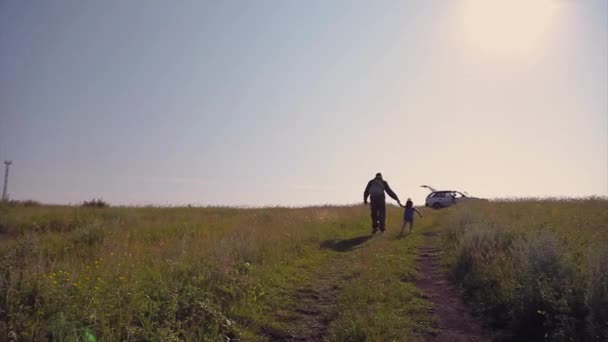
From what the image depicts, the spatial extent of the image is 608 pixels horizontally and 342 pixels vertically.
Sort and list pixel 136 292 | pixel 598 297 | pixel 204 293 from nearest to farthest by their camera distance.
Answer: pixel 598 297 < pixel 136 292 < pixel 204 293

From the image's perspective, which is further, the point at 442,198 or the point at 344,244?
the point at 442,198

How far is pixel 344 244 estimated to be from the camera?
11.6 metres

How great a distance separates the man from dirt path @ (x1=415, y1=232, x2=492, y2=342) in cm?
491

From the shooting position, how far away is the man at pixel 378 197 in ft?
46.6

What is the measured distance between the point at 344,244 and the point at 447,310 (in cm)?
570

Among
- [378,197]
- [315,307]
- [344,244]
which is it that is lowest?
[315,307]

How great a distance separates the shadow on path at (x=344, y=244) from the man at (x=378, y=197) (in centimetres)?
171

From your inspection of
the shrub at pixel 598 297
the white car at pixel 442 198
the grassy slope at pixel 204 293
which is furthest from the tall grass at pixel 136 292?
the white car at pixel 442 198

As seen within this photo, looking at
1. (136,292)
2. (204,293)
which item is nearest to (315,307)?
(204,293)

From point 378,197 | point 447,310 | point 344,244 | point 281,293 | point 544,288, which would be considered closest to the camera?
point 544,288

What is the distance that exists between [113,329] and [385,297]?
12.7 ft

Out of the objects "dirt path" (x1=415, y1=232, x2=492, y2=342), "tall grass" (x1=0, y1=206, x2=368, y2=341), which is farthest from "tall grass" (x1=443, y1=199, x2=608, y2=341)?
"tall grass" (x1=0, y1=206, x2=368, y2=341)

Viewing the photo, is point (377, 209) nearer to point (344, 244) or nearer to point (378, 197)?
point (378, 197)

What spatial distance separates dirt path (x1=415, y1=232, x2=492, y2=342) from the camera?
508 cm
